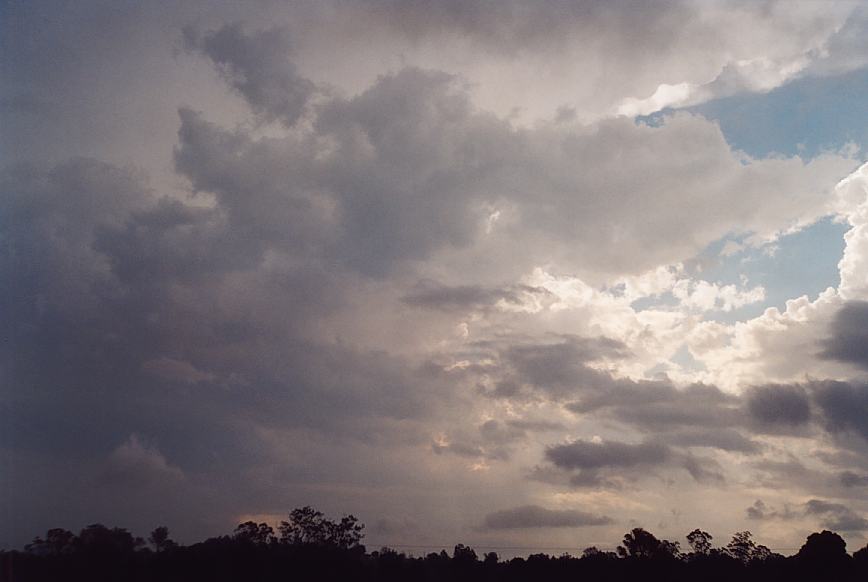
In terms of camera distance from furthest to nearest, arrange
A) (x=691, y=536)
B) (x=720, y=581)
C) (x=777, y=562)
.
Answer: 1. (x=691, y=536)
2. (x=777, y=562)
3. (x=720, y=581)

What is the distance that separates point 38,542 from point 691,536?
485 ft

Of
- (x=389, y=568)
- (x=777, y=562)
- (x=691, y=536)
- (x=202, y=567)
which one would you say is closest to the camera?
(x=202, y=567)

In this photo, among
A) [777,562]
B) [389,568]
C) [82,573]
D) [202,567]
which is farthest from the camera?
[777,562]

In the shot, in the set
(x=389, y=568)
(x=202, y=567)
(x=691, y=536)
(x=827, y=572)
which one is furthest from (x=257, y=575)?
(x=691, y=536)

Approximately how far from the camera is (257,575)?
408 ft

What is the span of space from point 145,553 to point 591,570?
92.1m

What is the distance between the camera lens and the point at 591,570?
166125mm

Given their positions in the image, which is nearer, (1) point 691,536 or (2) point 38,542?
(2) point 38,542

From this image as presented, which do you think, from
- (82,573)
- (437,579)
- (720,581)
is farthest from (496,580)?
(82,573)

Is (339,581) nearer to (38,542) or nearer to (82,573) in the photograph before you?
(82,573)

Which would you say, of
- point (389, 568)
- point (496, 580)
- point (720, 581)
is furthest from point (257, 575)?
point (720, 581)

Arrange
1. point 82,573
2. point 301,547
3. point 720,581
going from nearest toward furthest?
point 82,573
point 301,547
point 720,581

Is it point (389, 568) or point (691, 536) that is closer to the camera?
point (389, 568)

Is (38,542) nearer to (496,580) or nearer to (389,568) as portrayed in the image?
(389,568)
